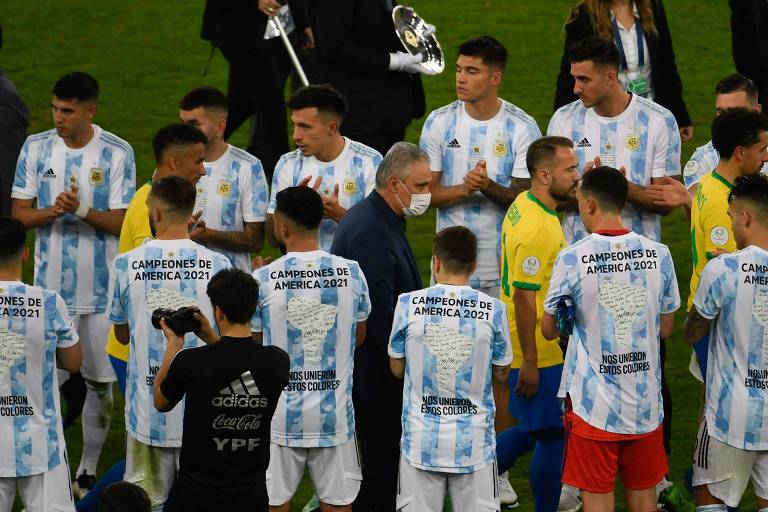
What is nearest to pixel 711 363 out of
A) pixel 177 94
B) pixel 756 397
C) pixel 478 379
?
pixel 756 397

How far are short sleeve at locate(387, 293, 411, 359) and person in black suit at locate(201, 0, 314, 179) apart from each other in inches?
212

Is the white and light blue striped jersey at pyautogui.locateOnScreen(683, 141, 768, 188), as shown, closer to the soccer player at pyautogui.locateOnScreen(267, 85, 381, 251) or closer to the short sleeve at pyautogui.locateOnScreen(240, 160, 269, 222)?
the soccer player at pyautogui.locateOnScreen(267, 85, 381, 251)

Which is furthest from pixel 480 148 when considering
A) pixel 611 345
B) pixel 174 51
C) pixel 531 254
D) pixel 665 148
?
pixel 174 51

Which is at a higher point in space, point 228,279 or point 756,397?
point 228,279

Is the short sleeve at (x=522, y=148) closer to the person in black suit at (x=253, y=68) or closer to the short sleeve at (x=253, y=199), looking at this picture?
the short sleeve at (x=253, y=199)

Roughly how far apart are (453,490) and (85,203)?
286cm

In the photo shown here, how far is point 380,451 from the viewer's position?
7234 millimetres

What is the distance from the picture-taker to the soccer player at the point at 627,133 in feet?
27.3

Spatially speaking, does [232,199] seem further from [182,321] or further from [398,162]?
[182,321]

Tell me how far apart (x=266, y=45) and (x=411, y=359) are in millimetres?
5767

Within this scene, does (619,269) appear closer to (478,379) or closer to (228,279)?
(478,379)

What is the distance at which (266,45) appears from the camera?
1173 centimetres

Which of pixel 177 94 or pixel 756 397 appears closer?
pixel 756 397

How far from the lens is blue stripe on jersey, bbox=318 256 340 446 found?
6.67 meters
